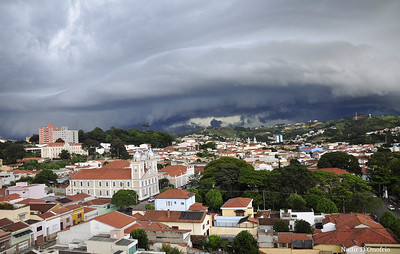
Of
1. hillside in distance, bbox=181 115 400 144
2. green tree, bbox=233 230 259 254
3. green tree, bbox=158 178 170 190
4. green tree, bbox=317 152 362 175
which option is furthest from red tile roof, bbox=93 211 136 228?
hillside in distance, bbox=181 115 400 144

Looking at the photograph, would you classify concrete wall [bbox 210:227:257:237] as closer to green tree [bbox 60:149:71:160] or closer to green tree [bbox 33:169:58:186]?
green tree [bbox 33:169:58:186]

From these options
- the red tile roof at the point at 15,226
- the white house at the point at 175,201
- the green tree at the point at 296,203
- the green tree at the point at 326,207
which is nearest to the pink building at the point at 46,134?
the white house at the point at 175,201

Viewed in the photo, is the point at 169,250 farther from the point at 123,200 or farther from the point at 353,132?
the point at 353,132

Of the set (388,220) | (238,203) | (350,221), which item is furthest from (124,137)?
(388,220)

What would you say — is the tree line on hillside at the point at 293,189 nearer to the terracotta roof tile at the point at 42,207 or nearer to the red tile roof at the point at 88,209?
the red tile roof at the point at 88,209

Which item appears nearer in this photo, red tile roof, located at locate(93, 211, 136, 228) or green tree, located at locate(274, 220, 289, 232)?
red tile roof, located at locate(93, 211, 136, 228)

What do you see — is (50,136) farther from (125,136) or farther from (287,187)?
(287,187)

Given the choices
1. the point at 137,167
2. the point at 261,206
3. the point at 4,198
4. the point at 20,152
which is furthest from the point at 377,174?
the point at 20,152
